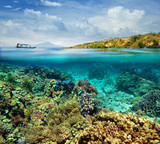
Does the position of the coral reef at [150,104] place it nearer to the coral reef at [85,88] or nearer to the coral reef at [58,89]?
the coral reef at [85,88]

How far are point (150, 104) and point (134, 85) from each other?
4.57 m

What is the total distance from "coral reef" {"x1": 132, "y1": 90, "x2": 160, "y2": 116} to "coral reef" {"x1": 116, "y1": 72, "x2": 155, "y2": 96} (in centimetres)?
276

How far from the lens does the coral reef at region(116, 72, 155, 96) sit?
10818 mm

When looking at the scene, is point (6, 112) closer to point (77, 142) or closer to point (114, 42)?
point (77, 142)

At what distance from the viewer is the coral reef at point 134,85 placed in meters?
10.8

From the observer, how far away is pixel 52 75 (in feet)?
38.0

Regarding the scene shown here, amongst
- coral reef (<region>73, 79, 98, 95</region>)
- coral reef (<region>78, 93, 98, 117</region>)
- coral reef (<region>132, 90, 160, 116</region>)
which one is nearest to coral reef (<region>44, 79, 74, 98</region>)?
coral reef (<region>73, 79, 98, 95</region>)

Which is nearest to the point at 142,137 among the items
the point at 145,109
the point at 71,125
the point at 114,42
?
the point at 71,125

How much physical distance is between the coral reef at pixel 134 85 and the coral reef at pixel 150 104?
9.04 ft

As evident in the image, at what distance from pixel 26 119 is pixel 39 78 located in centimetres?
486

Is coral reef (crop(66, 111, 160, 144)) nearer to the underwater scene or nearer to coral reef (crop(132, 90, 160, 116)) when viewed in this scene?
the underwater scene

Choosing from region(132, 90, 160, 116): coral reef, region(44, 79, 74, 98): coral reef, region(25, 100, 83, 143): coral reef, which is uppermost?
region(44, 79, 74, 98): coral reef

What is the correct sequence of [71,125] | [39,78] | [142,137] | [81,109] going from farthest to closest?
[39,78], [81,109], [71,125], [142,137]

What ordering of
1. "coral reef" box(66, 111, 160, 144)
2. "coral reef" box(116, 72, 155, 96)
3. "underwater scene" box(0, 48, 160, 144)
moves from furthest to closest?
"coral reef" box(116, 72, 155, 96)
"underwater scene" box(0, 48, 160, 144)
"coral reef" box(66, 111, 160, 144)
